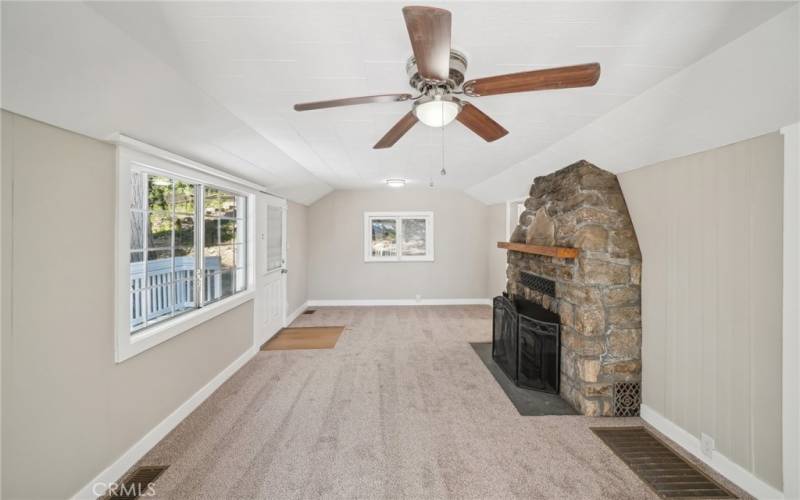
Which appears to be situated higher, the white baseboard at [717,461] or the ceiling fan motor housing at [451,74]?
the ceiling fan motor housing at [451,74]

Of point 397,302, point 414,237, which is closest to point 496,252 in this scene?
point 414,237

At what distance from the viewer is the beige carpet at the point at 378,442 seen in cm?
181

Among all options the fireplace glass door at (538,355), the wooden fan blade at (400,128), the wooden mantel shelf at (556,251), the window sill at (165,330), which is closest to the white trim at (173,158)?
the window sill at (165,330)

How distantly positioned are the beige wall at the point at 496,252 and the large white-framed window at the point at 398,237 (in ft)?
3.89

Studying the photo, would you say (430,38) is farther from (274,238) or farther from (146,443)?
(274,238)

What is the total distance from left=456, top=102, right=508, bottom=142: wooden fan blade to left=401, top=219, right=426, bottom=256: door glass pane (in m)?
4.51

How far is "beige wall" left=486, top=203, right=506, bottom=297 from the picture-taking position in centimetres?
569

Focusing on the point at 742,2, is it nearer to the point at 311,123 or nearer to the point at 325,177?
the point at 311,123

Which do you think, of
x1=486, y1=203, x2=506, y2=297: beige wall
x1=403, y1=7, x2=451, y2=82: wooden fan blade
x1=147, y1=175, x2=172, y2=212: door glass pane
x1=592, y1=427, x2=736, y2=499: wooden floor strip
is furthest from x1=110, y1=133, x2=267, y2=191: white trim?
x1=486, y1=203, x2=506, y2=297: beige wall

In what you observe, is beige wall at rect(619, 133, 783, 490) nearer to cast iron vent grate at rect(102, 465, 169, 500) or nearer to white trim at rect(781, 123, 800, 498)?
white trim at rect(781, 123, 800, 498)

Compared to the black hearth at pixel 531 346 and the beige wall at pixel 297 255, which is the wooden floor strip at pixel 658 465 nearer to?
the black hearth at pixel 531 346

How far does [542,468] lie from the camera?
196cm

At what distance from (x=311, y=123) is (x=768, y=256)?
9.70 ft

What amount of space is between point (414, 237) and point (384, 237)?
0.62 m
